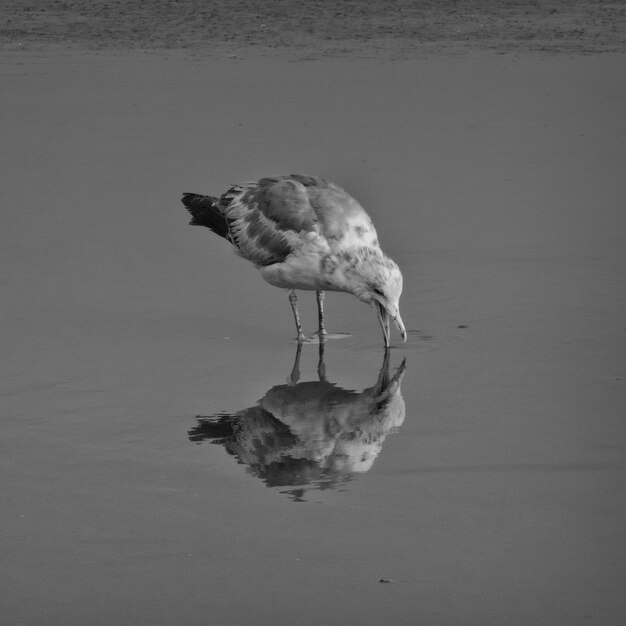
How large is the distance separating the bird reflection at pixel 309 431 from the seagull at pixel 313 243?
2.36 feet

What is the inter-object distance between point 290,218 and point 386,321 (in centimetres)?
98

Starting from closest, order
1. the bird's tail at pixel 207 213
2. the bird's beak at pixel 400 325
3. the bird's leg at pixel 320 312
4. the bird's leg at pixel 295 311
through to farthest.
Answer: the bird's beak at pixel 400 325, the bird's leg at pixel 295 311, the bird's leg at pixel 320 312, the bird's tail at pixel 207 213

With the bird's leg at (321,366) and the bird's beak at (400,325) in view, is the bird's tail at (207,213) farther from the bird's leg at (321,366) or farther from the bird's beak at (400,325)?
the bird's beak at (400,325)

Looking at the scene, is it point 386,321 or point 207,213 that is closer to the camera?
point 386,321

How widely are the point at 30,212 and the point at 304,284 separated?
319cm

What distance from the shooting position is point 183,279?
9.26 meters

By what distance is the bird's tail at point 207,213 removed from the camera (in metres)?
9.47

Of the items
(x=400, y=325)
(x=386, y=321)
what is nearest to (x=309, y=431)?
(x=400, y=325)

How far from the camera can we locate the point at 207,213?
968 cm

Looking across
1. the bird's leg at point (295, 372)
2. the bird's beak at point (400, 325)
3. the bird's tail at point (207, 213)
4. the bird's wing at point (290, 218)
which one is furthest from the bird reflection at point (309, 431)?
the bird's tail at point (207, 213)

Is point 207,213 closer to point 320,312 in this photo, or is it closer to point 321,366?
point 320,312

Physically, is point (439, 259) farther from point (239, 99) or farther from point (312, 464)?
point (239, 99)

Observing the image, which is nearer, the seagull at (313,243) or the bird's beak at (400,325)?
the bird's beak at (400,325)

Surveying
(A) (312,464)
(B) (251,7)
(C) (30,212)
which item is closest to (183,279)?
(C) (30,212)
